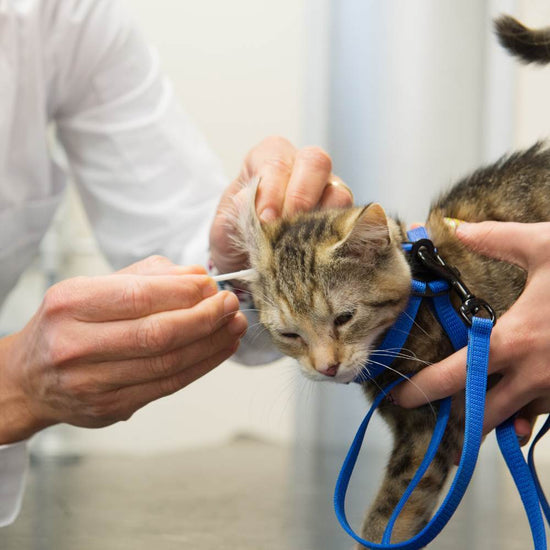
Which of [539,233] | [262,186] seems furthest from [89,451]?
[539,233]

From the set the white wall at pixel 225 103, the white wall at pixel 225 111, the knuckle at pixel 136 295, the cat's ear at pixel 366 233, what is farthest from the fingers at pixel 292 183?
the white wall at pixel 225 103

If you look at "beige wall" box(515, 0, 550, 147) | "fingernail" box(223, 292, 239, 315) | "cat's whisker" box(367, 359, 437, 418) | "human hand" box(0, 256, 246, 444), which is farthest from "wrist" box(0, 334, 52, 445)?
"beige wall" box(515, 0, 550, 147)

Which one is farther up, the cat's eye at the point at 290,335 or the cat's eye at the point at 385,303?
the cat's eye at the point at 385,303

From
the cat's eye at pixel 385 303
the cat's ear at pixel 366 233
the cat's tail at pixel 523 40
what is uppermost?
the cat's tail at pixel 523 40

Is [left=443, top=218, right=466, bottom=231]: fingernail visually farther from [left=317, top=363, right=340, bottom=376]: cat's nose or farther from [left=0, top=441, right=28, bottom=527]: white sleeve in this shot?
[left=0, top=441, right=28, bottom=527]: white sleeve

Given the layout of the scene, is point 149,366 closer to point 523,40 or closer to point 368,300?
point 368,300

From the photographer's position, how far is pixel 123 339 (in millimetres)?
711

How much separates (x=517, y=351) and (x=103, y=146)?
80 centimetres

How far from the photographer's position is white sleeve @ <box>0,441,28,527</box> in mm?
900

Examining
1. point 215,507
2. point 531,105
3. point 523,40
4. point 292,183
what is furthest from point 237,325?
point 531,105

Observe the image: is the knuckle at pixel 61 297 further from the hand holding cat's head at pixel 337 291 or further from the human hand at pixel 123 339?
the hand holding cat's head at pixel 337 291

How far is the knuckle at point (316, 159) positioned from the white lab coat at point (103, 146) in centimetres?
32

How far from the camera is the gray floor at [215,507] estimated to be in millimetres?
1011

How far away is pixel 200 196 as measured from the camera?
4.26 ft
